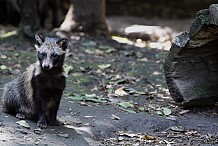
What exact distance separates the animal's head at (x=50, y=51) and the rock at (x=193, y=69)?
1655 millimetres

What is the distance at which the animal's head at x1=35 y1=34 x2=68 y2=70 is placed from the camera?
5.29 m

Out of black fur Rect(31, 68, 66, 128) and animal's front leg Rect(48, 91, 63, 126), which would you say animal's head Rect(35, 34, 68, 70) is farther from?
animal's front leg Rect(48, 91, 63, 126)

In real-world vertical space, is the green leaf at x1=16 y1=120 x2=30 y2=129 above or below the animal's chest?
below

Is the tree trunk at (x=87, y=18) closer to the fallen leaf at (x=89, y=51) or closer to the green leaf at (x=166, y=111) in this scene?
the fallen leaf at (x=89, y=51)

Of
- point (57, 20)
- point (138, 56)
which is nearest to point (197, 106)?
point (138, 56)

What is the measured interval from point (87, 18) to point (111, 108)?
13.8ft

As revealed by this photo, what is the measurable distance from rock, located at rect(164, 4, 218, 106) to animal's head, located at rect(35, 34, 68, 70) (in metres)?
1.65

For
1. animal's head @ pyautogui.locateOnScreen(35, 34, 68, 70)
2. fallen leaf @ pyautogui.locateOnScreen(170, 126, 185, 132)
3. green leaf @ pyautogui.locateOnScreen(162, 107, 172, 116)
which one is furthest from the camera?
green leaf @ pyautogui.locateOnScreen(162, 107, 172, 116)

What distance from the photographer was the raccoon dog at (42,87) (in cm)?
535

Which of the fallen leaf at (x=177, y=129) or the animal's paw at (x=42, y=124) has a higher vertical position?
the animal's paw at (x=42, y=124)

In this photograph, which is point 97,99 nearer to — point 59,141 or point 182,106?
point 182,106

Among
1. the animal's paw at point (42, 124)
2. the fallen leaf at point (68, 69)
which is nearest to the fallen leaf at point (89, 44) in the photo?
the fallen leaf at point (68, 69)

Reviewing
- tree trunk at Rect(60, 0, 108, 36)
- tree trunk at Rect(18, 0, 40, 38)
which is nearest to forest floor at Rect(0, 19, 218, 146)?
tree trunk at Rect(18, 0, 40, 38)

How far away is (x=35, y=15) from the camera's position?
10227mm
